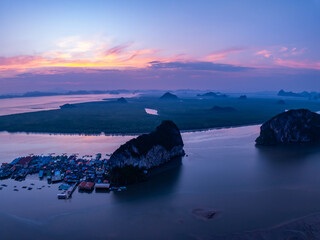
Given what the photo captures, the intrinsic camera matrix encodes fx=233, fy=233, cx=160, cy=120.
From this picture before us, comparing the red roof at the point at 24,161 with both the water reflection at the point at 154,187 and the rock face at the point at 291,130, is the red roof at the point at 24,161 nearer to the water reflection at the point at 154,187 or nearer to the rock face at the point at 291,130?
the water reflection at the point at 154,187

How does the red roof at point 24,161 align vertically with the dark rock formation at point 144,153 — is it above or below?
below

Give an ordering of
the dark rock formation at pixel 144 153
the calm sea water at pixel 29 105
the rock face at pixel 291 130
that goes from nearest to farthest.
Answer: the dark rock formation at pixel 144 153 < the rock face at pixel 291 130 < the calm sea water at pixel 29 105

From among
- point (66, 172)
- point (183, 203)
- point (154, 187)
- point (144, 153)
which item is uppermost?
point (144, 153)

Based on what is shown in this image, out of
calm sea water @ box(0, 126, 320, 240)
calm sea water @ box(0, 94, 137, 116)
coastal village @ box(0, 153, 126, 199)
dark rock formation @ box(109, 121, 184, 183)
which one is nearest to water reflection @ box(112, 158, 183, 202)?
calm sea water @ box(0, 126, 320, 240)

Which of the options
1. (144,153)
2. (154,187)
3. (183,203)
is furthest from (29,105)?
(183,203)

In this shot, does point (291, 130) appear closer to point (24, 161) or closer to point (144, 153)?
point (144, 153)

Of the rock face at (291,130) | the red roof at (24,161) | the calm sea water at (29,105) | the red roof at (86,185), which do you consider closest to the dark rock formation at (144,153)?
the red roof at (86,185)
